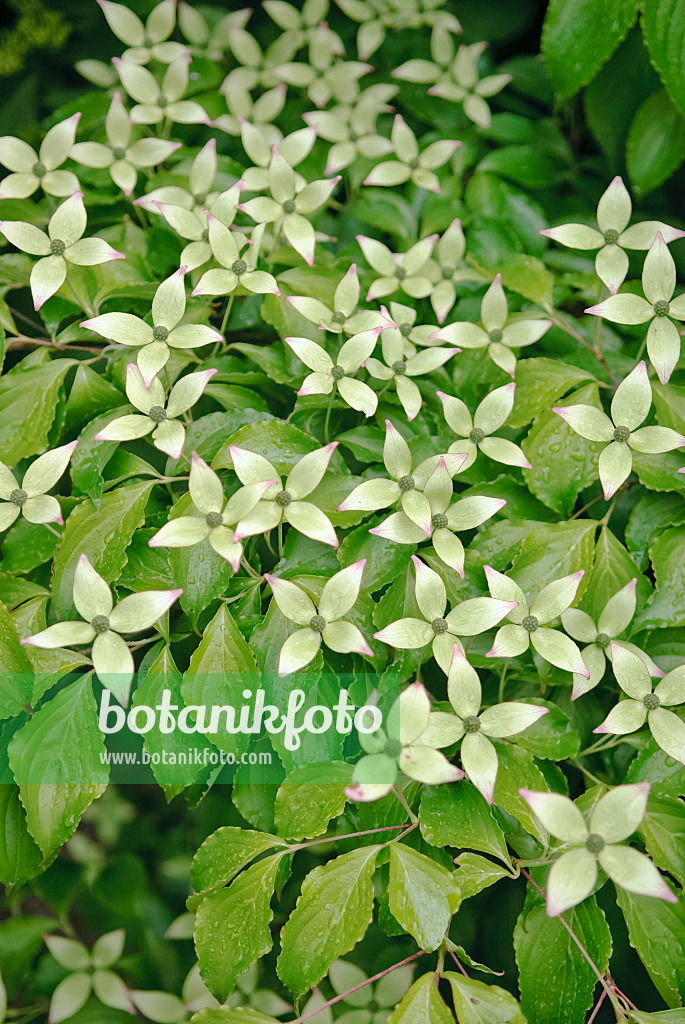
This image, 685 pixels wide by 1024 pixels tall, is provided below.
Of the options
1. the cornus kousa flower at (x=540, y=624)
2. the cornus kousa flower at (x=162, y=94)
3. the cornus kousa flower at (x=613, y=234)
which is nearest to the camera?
the cornus kousa flower at (x=540, y=624)

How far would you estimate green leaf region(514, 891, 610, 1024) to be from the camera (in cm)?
52

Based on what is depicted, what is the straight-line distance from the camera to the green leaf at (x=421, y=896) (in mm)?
485

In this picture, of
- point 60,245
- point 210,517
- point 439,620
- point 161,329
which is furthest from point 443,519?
point 60,245

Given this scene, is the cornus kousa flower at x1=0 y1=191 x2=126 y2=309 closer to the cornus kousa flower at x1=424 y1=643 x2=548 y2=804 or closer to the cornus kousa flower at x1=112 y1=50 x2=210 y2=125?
the cornus kousa flower at x1=112 y1=50 x2=210 y2=125

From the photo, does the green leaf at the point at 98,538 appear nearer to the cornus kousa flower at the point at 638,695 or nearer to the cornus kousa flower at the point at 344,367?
the cornus kousa flower at the point at 344,367

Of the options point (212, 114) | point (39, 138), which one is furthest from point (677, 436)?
point (39, 138)

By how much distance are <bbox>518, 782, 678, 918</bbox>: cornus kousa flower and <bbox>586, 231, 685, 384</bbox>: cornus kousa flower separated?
35 centimetres

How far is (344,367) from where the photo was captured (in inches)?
23.5

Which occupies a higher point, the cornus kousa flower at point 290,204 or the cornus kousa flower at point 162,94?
the cornus kousa flower at point 162,94

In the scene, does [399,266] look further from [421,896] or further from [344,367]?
[421,896]

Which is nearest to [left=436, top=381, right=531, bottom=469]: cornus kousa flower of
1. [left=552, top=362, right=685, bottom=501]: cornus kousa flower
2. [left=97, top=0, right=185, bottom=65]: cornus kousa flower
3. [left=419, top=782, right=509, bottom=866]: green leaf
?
[left=552, top=362, right=685, bottom=501]: cornus kousa flower

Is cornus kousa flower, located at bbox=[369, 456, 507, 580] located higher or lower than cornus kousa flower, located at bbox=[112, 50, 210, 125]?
lower

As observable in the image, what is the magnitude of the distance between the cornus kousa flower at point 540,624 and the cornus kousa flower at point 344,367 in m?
0.18

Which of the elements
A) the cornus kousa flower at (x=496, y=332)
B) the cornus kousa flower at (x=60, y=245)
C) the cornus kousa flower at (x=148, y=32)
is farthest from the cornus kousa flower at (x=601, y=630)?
the cornus kousa flower at (x=148, y=32)
